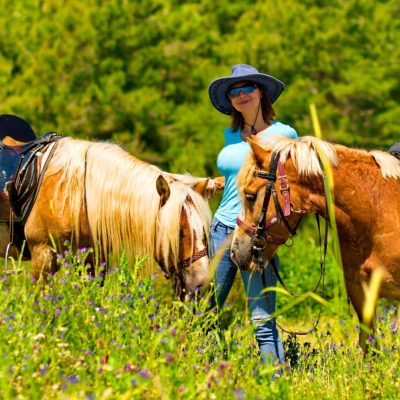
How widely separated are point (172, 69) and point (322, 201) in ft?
69.5

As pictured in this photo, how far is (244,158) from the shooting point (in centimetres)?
495

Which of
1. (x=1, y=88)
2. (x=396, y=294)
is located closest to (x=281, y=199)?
(x=396, y=294)

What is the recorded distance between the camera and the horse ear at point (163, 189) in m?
5.43

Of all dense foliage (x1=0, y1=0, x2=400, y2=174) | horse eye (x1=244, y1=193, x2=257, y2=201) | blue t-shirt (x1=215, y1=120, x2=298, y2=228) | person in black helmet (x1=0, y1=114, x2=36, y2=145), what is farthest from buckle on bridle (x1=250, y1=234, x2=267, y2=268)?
dense foliage (x1=0, y1=0, x2=400, y2=174)

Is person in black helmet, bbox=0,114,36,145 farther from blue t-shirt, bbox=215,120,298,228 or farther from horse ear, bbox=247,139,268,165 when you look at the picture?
horse ear, bbox=247,139,268,165

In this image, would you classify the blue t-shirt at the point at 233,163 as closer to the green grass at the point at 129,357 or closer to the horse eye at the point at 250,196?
the horse eye at the point at 250,196

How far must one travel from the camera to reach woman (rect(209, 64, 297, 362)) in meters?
5.00

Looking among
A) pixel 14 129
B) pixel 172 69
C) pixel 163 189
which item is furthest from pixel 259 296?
pixel 172 69

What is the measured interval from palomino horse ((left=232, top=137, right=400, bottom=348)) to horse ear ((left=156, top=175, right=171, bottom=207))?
2.74ft

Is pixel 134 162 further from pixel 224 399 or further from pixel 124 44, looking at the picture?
pixel 124 44

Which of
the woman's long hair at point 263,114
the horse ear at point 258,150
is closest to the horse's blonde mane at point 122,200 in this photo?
the woman's long hair at point 263,114

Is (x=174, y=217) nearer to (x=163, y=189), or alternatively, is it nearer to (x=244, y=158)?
(x=163, y=189)

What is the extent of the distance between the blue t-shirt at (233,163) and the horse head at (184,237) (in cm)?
29

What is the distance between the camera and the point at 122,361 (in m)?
3.76
